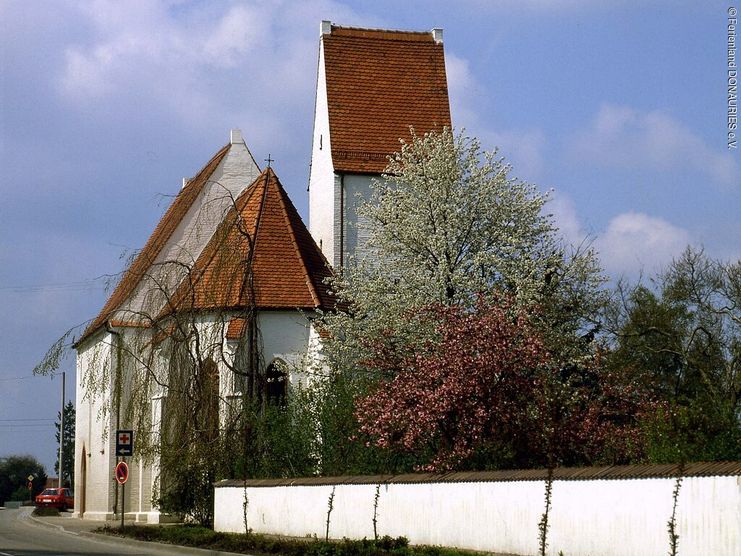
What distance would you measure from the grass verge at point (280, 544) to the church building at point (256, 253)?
3609 millimetres

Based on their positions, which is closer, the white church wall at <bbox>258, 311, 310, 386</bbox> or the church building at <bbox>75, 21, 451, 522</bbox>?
the church building at <bbox>75, 21, 451, 522</bbox>

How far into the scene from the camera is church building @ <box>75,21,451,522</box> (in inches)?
1208

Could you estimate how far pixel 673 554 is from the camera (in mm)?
13391

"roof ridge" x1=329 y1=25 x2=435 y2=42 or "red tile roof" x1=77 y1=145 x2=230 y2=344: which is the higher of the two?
"roof ridge" x1=329 y1=25 x2=435 y2=42

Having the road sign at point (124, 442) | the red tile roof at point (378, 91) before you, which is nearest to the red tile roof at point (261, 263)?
the road sign at point (124, 442)

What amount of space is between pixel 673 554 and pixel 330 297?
2458 centimetres

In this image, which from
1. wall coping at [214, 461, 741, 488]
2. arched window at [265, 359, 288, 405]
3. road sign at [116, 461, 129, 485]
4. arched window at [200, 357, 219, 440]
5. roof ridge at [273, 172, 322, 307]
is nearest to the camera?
wall coping at [214, 461, 741, 488]

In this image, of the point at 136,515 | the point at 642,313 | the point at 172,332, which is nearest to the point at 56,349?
the point at 172,332

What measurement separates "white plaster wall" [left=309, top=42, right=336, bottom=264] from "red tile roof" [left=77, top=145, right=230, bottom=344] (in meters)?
3.39

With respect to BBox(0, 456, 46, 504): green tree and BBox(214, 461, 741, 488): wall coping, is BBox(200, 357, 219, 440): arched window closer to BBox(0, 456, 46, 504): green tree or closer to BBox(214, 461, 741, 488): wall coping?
BBox(214, 461, 741, 488): wall coping

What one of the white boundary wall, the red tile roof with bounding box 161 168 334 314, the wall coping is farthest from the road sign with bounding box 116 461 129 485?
the wall coping

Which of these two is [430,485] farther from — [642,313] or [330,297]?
[642,313]

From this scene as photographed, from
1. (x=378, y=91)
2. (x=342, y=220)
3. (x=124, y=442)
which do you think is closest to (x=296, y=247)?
(x=342, y=220)

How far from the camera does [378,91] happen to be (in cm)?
4353
